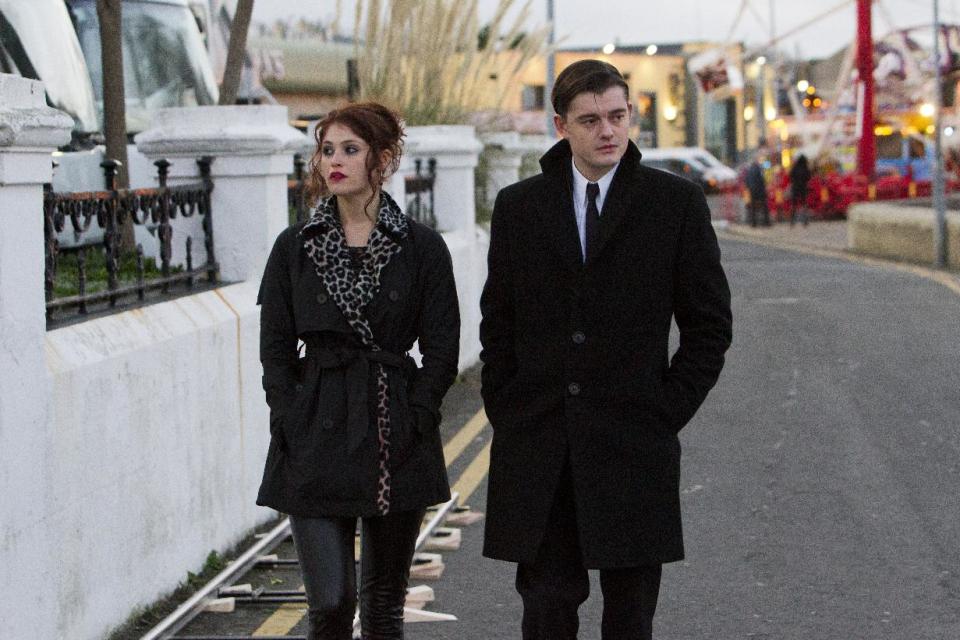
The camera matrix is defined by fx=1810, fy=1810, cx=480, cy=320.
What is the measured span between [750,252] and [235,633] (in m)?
26.4

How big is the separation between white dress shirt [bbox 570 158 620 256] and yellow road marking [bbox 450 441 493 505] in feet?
14.5

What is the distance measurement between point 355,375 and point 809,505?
4.41m

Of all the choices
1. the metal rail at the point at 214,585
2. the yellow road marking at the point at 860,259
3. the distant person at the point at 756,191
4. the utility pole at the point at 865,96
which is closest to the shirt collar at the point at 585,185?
the metal rail at the point at 214,585

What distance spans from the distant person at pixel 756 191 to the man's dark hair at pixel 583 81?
123ft

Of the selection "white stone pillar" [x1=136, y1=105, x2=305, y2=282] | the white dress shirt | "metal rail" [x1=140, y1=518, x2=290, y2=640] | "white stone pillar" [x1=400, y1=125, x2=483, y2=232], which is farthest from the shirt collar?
"white stone pillar" [x1=400, y1=125, x2=483, y2=232]

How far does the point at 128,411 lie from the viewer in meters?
6.39

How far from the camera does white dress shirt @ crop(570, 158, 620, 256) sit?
176 inches

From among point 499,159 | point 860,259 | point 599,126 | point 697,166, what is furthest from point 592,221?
point 697,166

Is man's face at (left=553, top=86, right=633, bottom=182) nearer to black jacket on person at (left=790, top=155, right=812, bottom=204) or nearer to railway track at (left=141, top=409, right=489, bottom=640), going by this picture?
railway track at (left=141, top=409, right=489, bottom=640)

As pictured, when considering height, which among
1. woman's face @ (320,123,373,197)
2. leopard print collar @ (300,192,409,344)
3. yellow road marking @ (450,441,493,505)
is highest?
woman's face @ (320,123,373,197)

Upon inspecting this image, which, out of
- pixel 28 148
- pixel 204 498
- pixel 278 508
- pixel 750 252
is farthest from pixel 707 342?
pixel 750 252

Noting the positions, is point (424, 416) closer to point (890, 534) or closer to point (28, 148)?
point (28, 148)

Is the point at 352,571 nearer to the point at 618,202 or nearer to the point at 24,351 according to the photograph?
the point at 618,202

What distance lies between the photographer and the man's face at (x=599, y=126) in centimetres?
436
